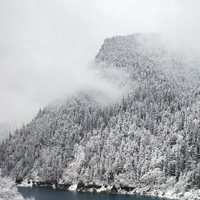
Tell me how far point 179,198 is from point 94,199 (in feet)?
153

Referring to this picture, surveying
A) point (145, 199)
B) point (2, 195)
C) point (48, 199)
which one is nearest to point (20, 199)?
point (2, 195)

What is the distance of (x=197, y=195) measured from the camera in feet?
623

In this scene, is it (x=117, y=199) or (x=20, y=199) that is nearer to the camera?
(x=20, y=199)

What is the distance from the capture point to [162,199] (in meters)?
194

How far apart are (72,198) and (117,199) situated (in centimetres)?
2377

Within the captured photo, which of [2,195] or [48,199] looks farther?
[48,199]

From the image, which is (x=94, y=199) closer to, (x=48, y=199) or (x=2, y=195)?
(x=48, y=199)

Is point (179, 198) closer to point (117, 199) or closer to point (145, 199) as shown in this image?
point (145, 199)

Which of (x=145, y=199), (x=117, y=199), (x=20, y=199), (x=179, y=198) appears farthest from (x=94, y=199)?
(x=20, y=199)

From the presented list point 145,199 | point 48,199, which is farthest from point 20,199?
point 145,199

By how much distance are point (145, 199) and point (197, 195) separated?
1056 inches

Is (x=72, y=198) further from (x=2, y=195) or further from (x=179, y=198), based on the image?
(x=2, y=195)

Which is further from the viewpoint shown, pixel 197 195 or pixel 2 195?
pixel 197 195

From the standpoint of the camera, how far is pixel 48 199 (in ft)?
617
